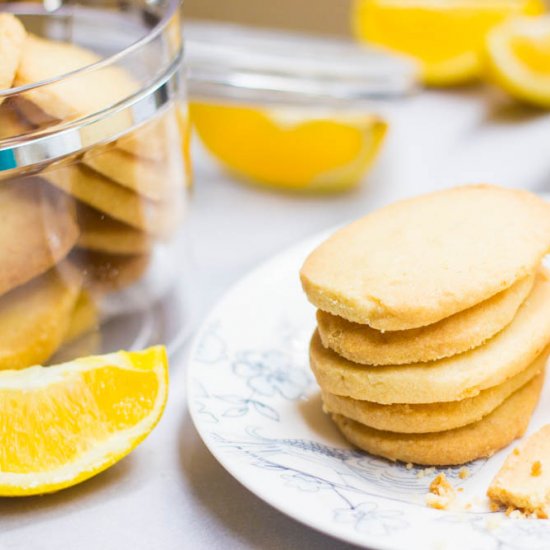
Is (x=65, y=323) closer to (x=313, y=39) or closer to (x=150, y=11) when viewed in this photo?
(x=150, y=11)

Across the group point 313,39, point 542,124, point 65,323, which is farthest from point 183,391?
point 542,124

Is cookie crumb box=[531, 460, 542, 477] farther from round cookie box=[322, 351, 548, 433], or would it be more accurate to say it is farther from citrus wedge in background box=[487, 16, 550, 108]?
citrus wedge in background box=[487, 16, 550, 108]

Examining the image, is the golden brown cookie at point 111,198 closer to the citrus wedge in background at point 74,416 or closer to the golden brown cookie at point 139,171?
the golden brown cookie at point 139,171

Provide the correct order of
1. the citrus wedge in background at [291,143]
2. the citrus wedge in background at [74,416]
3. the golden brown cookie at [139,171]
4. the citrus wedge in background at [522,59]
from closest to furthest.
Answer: the citrus wedge in background at [74,416]
the golden brown cookie at [139,171]
the citrus wedge in background at [291,143]
the citrus wedge in background at [522,59]

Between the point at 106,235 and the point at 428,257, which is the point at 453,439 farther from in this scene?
the point at 106,235

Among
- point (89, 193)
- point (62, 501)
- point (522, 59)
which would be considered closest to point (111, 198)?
point (89, 193)

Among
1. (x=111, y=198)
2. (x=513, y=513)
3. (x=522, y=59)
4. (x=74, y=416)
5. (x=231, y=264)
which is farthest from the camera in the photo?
(x=522, y=59)

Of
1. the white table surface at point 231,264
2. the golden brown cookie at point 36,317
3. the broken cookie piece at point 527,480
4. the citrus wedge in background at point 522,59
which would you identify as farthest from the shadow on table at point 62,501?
the citrus wedge in background at point 522,59
